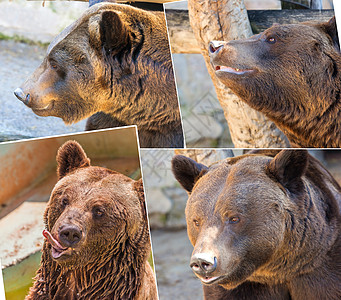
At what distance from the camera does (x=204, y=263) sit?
2.14 metres

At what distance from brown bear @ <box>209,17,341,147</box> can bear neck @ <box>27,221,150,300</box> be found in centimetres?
92

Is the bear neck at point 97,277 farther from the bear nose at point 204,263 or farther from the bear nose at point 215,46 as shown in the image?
the bear nose at point 215,46

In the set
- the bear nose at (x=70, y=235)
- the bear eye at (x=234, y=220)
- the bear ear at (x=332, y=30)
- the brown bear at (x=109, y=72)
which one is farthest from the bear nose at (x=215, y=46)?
the bear nose at (x=70, y=235)

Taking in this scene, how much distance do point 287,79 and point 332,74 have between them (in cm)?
20

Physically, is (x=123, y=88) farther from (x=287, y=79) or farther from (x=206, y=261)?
(x=206, y=261)

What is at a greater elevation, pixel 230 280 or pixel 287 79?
pixel 287 79

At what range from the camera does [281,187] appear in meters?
2.33

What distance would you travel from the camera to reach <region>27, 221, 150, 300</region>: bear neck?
2.78 metres

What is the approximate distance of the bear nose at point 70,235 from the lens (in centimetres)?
263

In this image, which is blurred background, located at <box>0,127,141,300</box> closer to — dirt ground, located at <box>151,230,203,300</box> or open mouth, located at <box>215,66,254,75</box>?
dirt ground, located at <box>151,230,203,300</box>

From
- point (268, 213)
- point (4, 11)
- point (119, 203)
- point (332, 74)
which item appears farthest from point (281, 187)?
point (4, 11)

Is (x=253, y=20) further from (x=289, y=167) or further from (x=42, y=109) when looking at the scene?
(x=42, y=109)

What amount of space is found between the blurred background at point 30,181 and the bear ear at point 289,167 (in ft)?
2.67

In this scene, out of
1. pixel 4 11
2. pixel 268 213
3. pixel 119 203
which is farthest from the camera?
pixel 4 11
